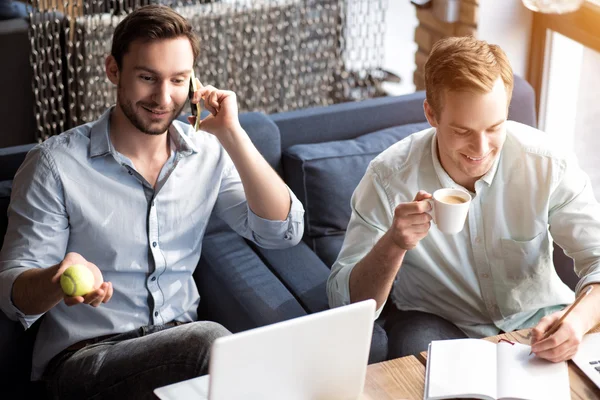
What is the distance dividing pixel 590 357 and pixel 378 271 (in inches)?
20.2

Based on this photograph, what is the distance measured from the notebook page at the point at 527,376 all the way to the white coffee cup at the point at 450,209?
0.27 meters

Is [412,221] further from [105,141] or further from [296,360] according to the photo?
[105,141]

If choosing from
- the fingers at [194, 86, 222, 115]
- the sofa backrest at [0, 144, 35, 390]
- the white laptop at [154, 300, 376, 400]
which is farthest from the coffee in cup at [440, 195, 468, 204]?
the sofa backrest at [0, 144, 35, 390]

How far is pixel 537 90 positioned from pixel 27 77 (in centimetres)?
228

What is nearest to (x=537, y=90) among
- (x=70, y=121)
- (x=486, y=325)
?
(x=486, y=325)

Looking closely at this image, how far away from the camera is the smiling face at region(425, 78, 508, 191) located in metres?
2.06

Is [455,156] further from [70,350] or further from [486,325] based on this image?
[70,350]

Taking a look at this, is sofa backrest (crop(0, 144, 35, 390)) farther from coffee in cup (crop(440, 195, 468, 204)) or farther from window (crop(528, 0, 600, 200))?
window (crop(528, 0, 600, 200))

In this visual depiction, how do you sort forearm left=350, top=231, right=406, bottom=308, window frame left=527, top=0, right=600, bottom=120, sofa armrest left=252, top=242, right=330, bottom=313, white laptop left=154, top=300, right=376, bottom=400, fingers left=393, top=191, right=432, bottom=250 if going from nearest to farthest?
white laptop left=154, top=300, right=376, bottom=400 → fingers left=393, top=191, right=432, bottom=250 → forearm left=350, top=231, right=406, bottom=308 → sofa armrest left=252, top=242, right=330, bottom=313 → window frame left=527, top=0, right=600, bottom=120

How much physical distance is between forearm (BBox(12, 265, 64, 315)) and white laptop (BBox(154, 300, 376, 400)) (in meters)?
0.44

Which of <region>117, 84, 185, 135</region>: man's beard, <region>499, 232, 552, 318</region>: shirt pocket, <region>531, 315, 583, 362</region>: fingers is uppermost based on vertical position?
<region>117, 84, 185, 135</region>: man's beard

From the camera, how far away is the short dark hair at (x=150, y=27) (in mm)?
2260

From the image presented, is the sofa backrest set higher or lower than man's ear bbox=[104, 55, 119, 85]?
lower

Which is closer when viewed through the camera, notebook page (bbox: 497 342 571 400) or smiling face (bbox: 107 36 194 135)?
notebook page (bbox: 497 342 571 400)
